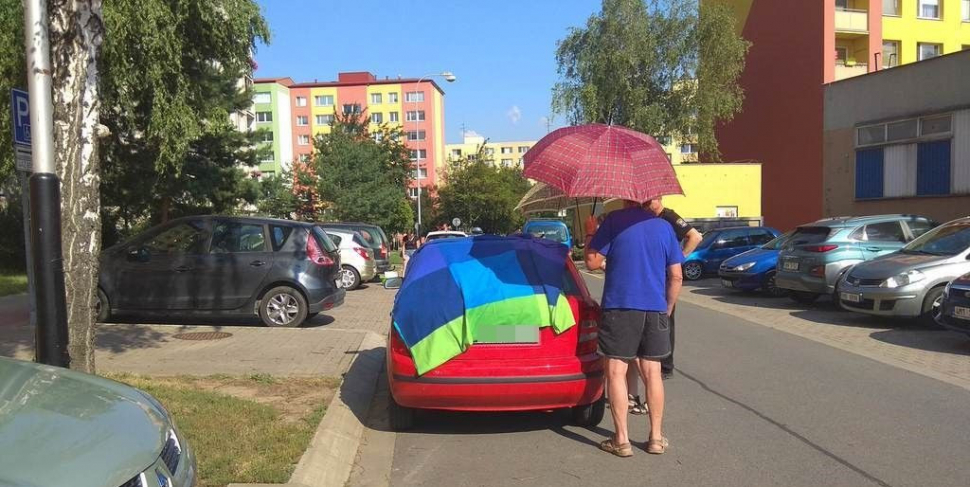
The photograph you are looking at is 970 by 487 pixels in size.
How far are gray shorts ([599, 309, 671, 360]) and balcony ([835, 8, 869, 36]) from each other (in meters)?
34.2

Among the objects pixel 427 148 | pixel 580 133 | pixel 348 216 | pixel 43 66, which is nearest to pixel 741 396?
pixel 580 133

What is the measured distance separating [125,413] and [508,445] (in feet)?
9.52

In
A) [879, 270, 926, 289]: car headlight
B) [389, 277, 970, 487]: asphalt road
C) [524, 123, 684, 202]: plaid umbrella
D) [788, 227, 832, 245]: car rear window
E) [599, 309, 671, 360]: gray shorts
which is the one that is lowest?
[389, 277, 970, 487]: asphalt road

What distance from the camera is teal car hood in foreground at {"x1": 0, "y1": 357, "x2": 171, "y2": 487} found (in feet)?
8.00

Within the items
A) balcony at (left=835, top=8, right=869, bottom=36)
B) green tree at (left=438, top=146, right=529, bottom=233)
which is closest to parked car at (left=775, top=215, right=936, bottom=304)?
balcony at (left=835, top=8, right=869, bottom=36)

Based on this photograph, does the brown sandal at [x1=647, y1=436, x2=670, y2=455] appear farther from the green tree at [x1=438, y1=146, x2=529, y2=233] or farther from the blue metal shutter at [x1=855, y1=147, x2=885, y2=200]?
the green tree at [x1=438, y1=146, x2=529, y2=233]

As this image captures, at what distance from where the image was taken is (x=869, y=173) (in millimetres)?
24109

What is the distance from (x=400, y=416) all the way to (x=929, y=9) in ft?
134

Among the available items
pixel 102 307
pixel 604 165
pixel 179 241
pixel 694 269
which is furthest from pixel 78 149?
pixel 694 269

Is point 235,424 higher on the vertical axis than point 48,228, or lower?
lower

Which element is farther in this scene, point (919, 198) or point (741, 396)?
point (919, 198)

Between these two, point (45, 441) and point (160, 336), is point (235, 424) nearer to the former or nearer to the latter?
point (45, 441)

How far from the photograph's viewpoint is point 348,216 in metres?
33.1

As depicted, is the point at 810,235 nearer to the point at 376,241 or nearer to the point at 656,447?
the point at 656,447
